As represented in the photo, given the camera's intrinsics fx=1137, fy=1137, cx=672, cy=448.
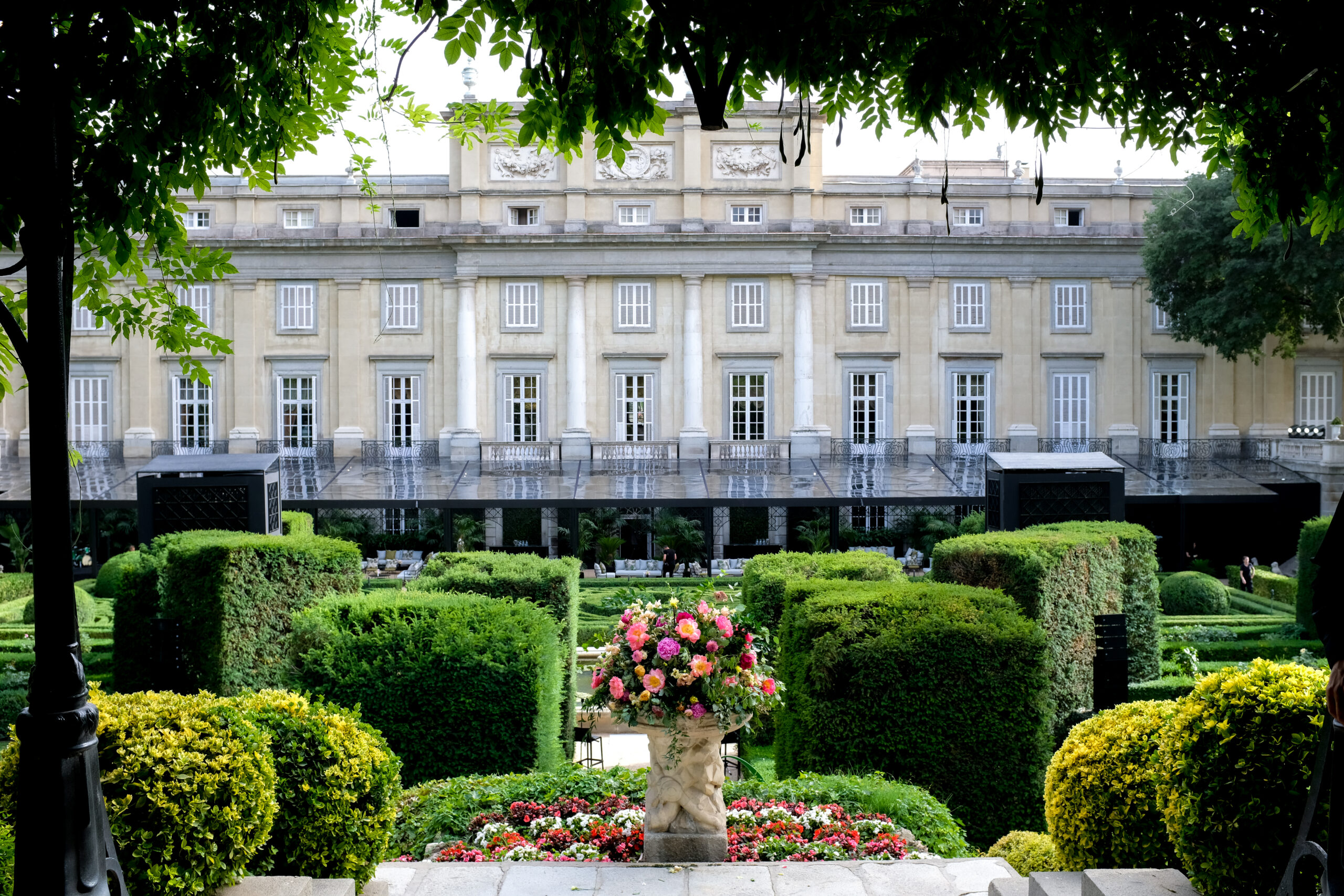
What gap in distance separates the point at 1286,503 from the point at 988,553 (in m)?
20.1

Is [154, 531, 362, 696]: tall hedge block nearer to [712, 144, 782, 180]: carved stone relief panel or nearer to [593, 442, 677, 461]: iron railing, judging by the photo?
[593, 442, 677, 461]: iron railing

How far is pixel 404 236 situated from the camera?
30.3 m

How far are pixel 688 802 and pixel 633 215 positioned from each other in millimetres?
26283

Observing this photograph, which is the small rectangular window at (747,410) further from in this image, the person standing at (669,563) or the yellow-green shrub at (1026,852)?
the yellow-green shrub at (1026,852)

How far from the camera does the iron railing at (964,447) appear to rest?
100 ft

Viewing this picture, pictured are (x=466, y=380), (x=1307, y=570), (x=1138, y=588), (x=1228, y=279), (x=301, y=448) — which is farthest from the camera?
(x=301, y=448)

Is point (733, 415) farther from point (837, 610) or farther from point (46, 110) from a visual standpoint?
point (46, 110)

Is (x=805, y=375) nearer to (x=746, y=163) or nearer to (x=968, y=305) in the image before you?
(x=968, y=305)

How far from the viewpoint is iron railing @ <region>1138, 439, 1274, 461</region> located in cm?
3023

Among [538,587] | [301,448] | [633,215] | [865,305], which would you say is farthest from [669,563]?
A: [301,448]

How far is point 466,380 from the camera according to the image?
99.3 feet

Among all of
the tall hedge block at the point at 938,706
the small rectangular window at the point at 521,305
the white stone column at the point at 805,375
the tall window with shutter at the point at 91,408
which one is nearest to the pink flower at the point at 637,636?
the tall hedge block at the point at 938,706

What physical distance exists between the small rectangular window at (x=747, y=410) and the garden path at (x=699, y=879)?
82.9ft

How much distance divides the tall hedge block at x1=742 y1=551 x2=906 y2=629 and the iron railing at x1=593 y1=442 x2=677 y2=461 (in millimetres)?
16487
